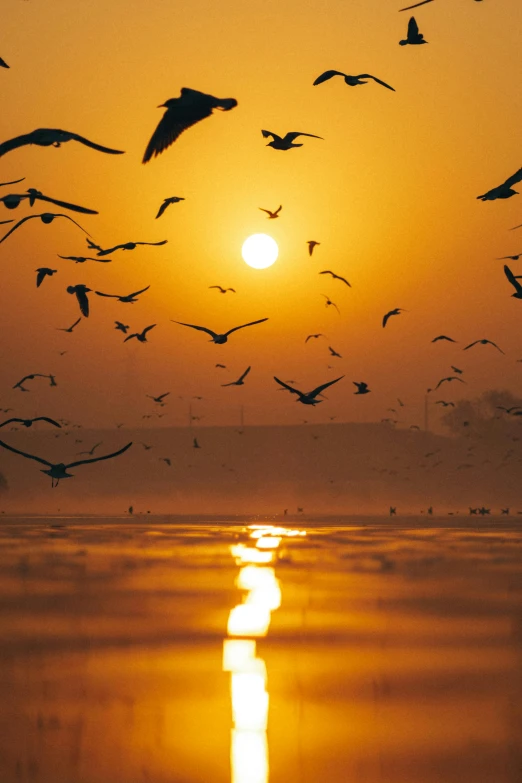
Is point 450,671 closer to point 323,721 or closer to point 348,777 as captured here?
point 323,721

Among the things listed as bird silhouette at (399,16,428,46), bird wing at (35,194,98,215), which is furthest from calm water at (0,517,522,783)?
bird silhouette at (399,16,428,46)

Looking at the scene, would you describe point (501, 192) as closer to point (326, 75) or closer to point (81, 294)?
point (326, 75)

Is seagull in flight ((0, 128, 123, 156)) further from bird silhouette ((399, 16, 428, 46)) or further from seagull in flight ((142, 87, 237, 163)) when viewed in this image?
bird silhouette ((399, 16, 428, 46))

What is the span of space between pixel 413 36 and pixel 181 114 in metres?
5.06

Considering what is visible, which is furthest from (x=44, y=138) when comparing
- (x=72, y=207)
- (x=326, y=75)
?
(x=326, y=75)

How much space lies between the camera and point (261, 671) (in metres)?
22.4

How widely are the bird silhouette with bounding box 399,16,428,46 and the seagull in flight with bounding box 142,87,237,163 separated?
454 cm

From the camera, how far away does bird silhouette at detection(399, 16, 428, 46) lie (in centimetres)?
2523

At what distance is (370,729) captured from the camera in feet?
58.3

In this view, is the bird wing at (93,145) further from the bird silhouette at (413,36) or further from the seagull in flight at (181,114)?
the bird silhouette at (413,36)

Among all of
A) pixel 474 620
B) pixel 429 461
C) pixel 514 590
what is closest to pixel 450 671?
pixel 474 620

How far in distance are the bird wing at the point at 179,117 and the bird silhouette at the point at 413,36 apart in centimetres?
452

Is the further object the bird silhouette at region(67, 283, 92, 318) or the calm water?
the bird silhouette at region(67, 283, 92, 318)

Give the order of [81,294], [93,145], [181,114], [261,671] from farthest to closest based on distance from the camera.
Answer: [81,294]
[181,114]
[261,671]
[93,145]
